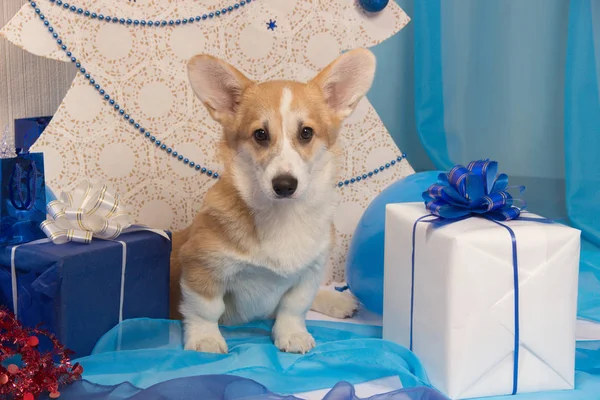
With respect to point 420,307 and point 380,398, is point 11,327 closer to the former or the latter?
point 380,398

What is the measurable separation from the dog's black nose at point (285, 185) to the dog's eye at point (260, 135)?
6.8 inches

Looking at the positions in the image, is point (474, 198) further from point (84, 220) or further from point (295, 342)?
point (84, 220)

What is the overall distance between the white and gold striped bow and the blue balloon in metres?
0.70

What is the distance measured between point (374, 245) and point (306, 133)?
465 millimetres

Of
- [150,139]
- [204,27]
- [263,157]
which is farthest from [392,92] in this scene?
[263,157]

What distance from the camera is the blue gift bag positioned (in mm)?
1646

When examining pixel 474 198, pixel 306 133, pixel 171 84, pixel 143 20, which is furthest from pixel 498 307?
pixel 143 20

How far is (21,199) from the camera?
1687 millimetres

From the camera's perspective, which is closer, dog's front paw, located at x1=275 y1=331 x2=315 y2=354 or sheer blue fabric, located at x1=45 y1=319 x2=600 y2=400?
sheer blue fabric, located at x1=45 y1=319 x2=600 y2=400

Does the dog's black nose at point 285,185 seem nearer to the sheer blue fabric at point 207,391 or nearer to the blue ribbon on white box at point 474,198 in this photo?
the blue ribbon on white box at point 474,198

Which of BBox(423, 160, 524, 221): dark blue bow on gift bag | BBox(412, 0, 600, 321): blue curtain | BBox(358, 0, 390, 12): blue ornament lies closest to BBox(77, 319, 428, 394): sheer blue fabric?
BBox(423, 160, 524, 221): dark blue bow on gift bag

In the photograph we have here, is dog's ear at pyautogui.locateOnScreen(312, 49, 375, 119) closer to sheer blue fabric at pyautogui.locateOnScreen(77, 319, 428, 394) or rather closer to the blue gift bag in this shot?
sheer blue fabric at pyautogui.locateOnScreen(77, 319, 428, 394)

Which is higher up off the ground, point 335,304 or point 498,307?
point 498,307

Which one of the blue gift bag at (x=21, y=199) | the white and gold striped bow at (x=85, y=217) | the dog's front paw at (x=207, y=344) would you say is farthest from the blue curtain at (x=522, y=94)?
the blue gift bag at (x=21, y=199)
